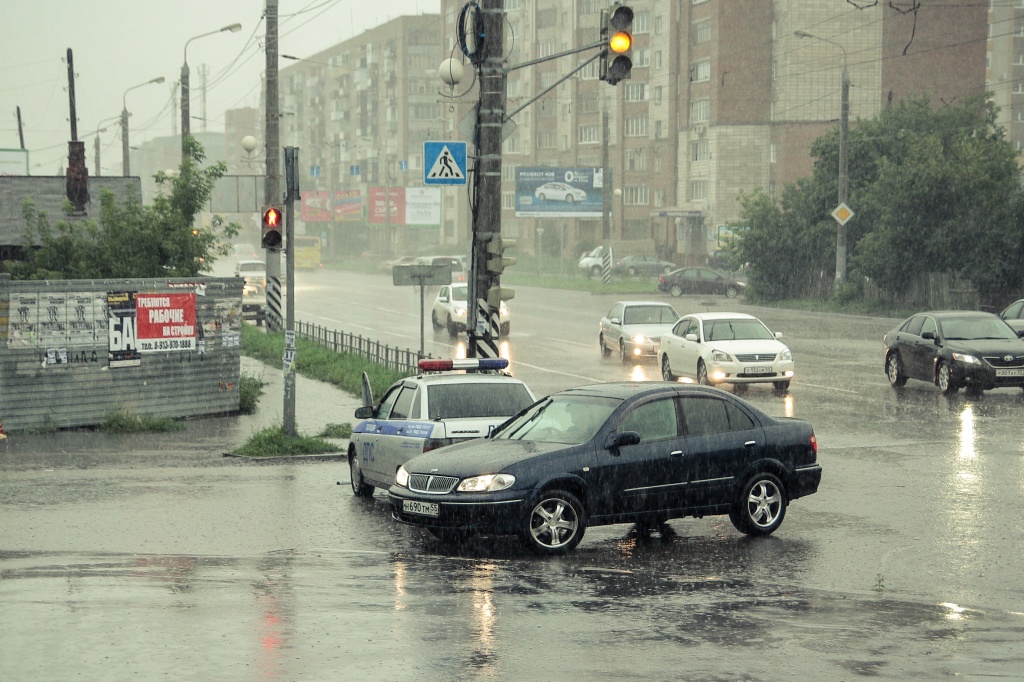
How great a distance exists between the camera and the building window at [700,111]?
89.8 m

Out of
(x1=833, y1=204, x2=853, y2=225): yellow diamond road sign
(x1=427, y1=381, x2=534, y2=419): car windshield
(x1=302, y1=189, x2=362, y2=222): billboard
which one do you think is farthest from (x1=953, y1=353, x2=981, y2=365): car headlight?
(x1=302, y1=189, x2=362, y2=222): billboard

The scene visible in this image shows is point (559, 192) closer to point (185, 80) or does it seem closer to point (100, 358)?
point (185, 80)

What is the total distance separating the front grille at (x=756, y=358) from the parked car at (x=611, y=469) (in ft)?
40.8

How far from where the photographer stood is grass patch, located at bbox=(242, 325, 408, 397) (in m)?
25.7

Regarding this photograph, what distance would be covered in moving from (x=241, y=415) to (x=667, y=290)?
47.1m

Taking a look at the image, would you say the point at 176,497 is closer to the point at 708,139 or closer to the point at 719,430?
the point at 719,430

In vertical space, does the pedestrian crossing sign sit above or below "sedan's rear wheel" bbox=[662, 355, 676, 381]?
above

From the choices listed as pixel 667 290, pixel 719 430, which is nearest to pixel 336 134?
pixel 667 290

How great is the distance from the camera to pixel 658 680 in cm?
729

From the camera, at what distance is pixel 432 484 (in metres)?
11.3

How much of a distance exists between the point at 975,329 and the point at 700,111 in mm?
68005

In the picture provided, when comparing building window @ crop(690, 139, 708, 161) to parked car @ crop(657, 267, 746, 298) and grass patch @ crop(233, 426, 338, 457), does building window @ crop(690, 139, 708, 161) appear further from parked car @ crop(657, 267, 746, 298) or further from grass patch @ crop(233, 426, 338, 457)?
grass patch @ crop(233, 426, 338, 457)

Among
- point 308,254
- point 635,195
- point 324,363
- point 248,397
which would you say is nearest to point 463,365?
point 248,397

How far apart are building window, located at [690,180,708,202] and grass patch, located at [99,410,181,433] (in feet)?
235
